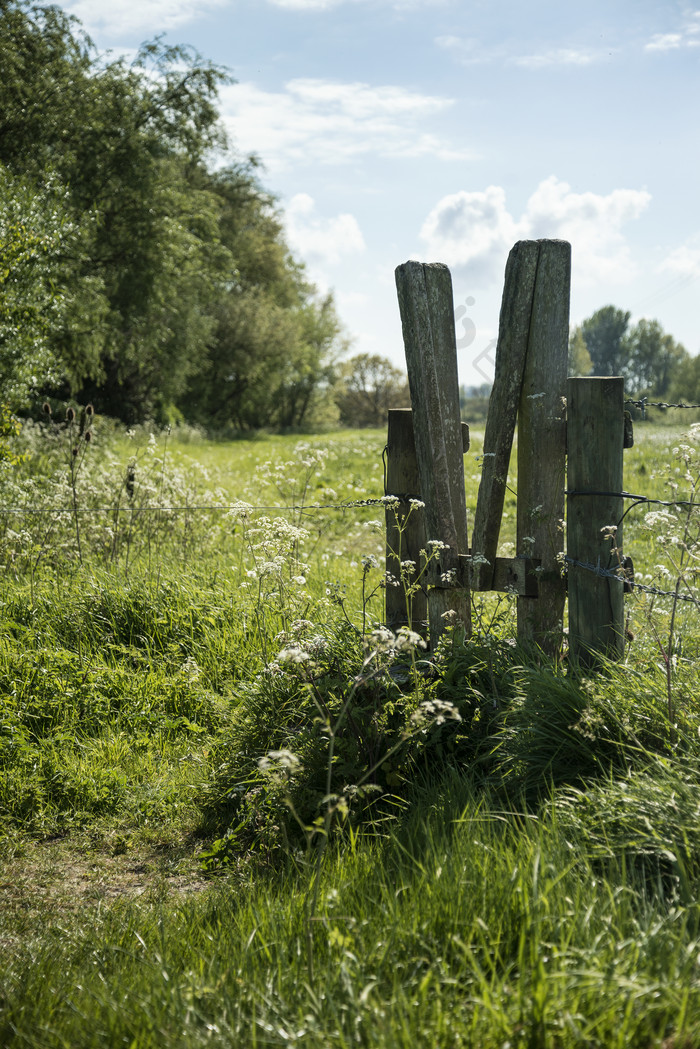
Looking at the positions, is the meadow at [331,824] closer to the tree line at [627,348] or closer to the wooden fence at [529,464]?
the wooden fence at [529,464]

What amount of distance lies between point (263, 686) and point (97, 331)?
20837mm

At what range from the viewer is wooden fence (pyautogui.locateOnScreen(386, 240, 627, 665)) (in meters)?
3.90

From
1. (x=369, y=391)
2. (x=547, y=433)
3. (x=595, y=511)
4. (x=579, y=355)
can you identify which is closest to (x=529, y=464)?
(x=547, y=433)

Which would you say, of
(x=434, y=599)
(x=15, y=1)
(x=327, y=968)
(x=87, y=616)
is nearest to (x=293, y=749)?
(x=434, y=599)

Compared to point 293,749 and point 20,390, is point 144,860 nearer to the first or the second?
point 293,749

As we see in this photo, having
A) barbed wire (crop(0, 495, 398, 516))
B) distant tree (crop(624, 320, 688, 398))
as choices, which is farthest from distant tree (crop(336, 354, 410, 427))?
barbed wire (crop(0, 495, 398, 516))

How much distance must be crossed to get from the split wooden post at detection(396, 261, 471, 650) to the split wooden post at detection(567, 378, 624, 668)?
0.69 metres

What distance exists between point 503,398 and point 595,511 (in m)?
0.89

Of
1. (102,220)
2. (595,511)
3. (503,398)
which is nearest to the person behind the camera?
(595,511)

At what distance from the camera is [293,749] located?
13.3 feet

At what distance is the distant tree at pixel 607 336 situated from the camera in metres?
106

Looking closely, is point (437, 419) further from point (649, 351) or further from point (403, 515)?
point (649, 351)

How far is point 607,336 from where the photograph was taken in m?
107

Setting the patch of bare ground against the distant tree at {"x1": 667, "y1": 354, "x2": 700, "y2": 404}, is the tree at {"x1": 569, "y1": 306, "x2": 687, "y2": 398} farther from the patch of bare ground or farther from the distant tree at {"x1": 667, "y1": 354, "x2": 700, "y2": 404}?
the patch of bare ground
